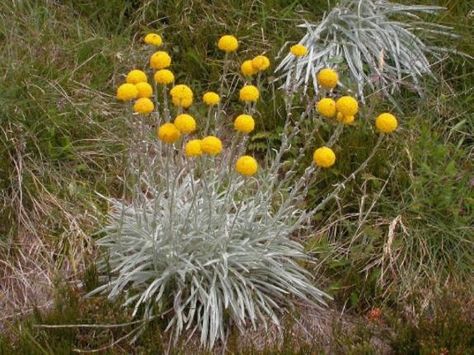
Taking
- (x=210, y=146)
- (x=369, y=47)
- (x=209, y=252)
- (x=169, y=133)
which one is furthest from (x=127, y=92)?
(x=369, y=47)

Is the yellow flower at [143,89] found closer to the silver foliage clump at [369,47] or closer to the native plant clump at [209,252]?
the native plant clump at [209,252]

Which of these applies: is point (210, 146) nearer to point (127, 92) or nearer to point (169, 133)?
point (169, 133)

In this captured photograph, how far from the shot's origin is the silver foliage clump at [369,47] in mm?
4035

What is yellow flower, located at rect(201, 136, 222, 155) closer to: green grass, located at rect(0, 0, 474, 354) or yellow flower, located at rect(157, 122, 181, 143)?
yellow flower, located at rect(157, 122, 181, 143)

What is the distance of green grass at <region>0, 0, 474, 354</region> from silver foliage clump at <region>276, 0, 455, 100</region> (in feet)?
0.35

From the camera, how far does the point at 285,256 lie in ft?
10.5

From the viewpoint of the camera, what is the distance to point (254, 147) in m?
3.74

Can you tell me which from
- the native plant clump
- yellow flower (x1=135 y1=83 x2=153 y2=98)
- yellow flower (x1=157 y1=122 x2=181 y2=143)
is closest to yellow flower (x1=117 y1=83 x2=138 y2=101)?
yellow flower (x1=135 y1=83 x2=153 y2=98)

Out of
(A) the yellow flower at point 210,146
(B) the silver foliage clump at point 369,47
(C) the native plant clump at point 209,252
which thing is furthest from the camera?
(B) the silver foliage clump at point 369,47

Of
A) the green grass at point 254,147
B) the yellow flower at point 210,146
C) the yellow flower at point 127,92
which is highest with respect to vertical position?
the yellow flower at point 127,92

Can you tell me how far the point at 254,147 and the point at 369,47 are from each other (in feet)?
3.05

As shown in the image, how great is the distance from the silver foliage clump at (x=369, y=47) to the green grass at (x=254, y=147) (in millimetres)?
106

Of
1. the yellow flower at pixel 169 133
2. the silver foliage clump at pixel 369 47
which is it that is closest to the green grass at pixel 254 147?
the silver foliage clump at pixel 369 47

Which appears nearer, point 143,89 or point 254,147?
point 143,89
